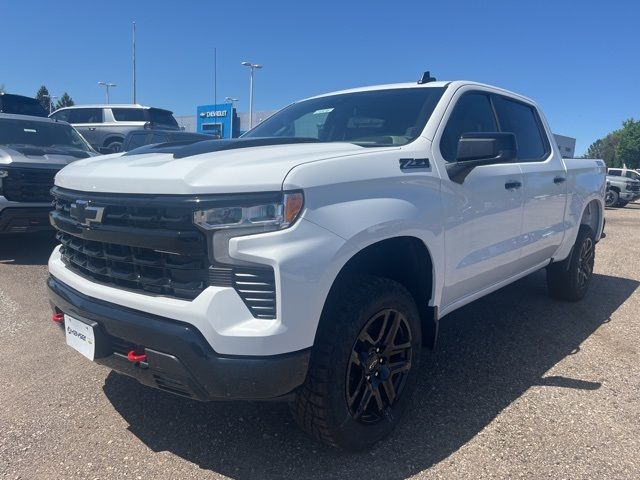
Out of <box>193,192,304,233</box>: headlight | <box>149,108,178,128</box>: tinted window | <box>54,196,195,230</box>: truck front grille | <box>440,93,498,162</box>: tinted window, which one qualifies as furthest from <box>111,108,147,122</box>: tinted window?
<box>193,192,304,233</box>: headlight

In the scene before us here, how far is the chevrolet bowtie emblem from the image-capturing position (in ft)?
7.77

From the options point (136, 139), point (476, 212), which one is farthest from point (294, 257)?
point (136, 139)

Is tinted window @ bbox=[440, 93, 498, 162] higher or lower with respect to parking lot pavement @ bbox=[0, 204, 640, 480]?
higher

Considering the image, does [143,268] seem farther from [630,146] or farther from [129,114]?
[630,146]

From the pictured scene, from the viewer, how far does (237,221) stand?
2.10 meters

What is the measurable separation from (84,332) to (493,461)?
80.0 inches

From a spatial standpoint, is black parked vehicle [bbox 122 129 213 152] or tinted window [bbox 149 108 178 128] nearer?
black parked vehicle [bbox 122 129 213 152]

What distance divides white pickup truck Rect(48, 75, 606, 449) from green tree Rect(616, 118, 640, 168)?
76777mm

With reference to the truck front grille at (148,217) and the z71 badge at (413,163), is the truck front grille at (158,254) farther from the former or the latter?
the z71 badge at (413,163)

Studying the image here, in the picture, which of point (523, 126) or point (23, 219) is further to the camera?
point (23, 219)

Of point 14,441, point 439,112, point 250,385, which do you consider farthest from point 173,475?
point 439,112

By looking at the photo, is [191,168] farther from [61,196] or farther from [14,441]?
[14,441]

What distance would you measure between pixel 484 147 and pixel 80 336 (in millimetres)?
2267

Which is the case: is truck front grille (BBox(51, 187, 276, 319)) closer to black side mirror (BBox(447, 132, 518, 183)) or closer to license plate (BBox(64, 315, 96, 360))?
license plate (BBox(64, 315, 96, 360))
